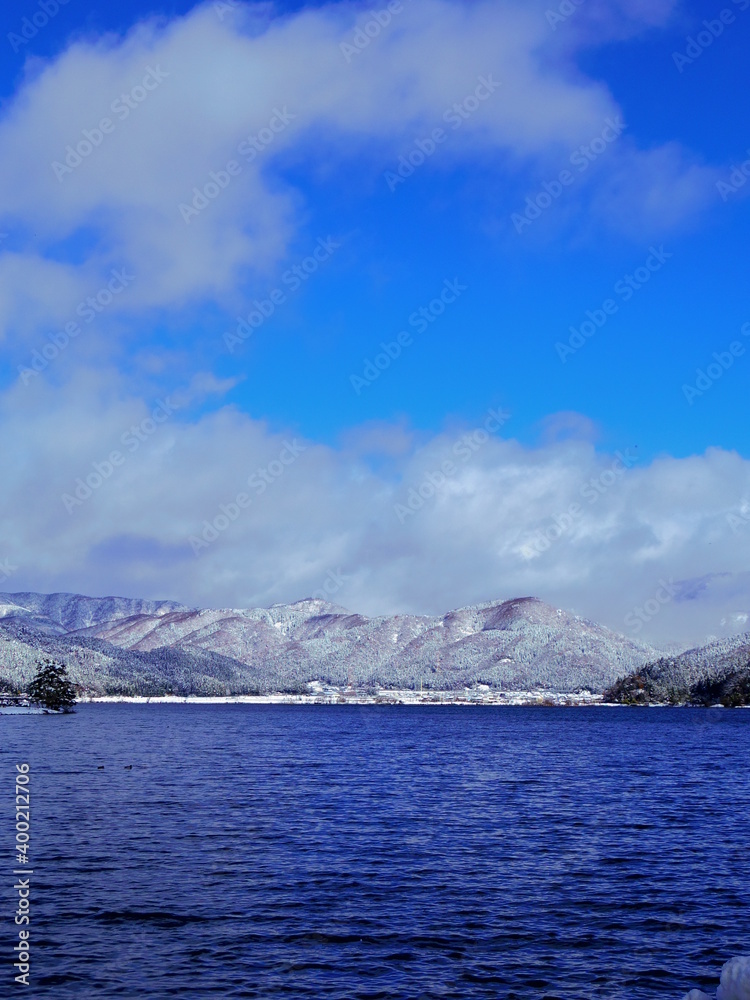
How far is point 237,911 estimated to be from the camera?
38.9m

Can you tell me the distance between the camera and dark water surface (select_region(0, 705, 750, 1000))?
31.0 m

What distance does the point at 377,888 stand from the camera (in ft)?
142

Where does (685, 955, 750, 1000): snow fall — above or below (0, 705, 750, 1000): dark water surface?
above

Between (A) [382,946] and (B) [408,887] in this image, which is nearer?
(A) [382,946]

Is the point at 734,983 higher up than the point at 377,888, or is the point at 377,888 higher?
the point at 734,983

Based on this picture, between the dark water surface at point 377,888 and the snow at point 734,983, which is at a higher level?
the snow at point 734,983

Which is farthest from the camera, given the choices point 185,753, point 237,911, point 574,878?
point 185,753

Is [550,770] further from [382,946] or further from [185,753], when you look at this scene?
[382,946]

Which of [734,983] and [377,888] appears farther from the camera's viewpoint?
[377,888]

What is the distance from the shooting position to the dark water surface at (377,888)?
102 ft

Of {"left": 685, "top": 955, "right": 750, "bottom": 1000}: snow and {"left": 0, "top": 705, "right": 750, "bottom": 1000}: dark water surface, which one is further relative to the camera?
{"left": 0, "top": 705, "right": 750, "bottom": 1000}: dark water surface

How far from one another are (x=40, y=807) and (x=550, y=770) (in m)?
64.6

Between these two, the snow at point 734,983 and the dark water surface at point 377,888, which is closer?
the snow at point 734,983

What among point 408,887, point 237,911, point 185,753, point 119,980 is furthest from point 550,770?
point 119,980
